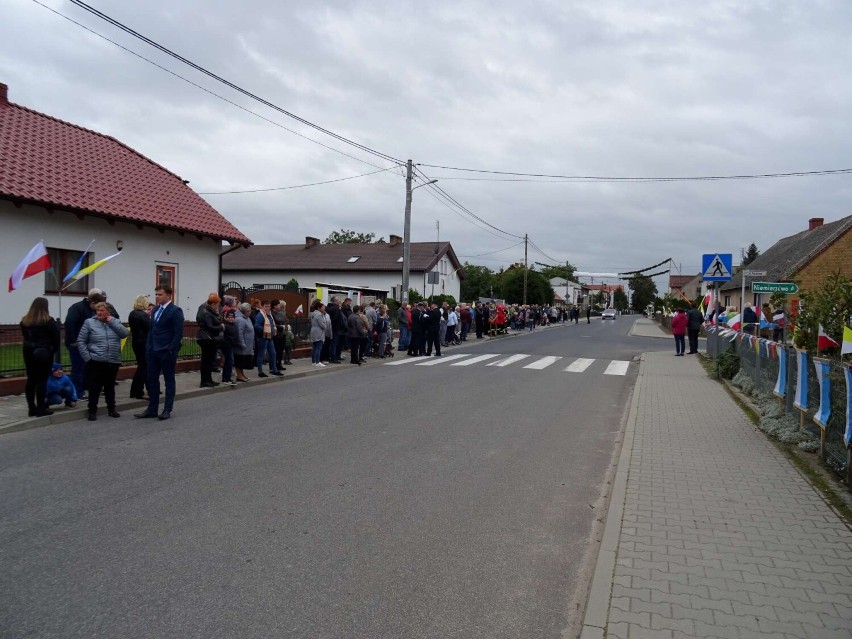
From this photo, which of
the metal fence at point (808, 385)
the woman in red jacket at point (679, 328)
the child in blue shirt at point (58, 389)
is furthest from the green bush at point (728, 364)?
the child in blue shirt at point (58, 389)

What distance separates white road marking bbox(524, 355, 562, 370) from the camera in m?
18.2

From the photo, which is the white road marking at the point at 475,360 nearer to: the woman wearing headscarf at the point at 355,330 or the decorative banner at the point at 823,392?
the woman wearing headscarf at the point at 355,330

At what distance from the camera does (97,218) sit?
17375 millimetres

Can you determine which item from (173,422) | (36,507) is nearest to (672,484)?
(36,507)

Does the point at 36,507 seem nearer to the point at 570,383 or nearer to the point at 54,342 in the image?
the point at 54,342

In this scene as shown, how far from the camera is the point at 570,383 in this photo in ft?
48.6

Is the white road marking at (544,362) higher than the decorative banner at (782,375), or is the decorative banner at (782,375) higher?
the decorative banner at (782,375)

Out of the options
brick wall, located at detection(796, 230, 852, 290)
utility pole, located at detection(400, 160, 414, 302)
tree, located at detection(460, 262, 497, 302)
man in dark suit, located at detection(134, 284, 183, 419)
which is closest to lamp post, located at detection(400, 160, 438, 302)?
utility pole, located at detection(400, 160, 414, 302)

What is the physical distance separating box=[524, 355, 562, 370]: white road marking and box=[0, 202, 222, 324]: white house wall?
10.6 m

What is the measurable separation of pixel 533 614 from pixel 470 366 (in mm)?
14114

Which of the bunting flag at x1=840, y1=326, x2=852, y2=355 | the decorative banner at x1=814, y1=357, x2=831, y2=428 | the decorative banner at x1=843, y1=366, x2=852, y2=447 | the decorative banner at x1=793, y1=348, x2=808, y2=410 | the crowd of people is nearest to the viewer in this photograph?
the decorative banner at x1=843, y1=366, x2=852, y2=447

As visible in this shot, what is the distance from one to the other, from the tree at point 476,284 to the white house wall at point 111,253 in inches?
2154

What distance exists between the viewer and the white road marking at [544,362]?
18.2m

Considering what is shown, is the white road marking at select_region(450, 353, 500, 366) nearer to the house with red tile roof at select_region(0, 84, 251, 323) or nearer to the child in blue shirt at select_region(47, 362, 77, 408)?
the house with red tile roof at select_region(0, 84, 251, 323)
